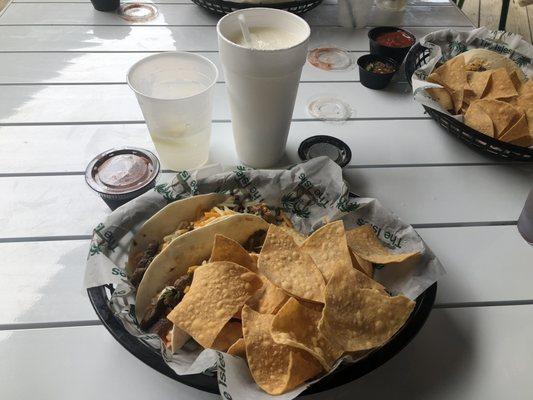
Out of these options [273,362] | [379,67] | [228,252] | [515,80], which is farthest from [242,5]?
[273,362]

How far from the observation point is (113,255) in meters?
0.88

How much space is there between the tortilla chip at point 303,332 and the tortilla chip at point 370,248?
17 centimetres

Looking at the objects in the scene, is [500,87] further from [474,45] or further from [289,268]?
[289,268]

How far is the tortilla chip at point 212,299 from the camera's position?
0.74 m

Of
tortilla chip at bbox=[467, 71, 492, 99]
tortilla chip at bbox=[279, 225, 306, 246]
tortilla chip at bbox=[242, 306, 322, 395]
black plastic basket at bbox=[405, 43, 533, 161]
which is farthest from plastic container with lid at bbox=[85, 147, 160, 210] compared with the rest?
tortilla chip at bbox=[467, 71, 492, 99]

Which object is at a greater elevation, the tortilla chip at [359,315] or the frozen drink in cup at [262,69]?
the frozen drink in cup at [262,69]

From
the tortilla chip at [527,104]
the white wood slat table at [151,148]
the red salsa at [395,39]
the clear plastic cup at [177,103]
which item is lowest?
the white wood slat table at [151,148]

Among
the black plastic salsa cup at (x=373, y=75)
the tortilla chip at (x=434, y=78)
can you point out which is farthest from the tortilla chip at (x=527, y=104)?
the black plastic salsa cup at (x=373, y=75)

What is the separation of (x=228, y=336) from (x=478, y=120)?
88 cm

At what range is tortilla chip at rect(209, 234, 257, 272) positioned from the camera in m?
0.84

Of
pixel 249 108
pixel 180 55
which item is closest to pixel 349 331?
pixel 249 108

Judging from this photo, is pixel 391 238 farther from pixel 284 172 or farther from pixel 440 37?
pixel 440 37

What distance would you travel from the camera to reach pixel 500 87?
1250 millimetres

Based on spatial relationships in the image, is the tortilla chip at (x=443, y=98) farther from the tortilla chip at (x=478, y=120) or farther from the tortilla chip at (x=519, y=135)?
the tortilla chip at (x=519, y=135)
